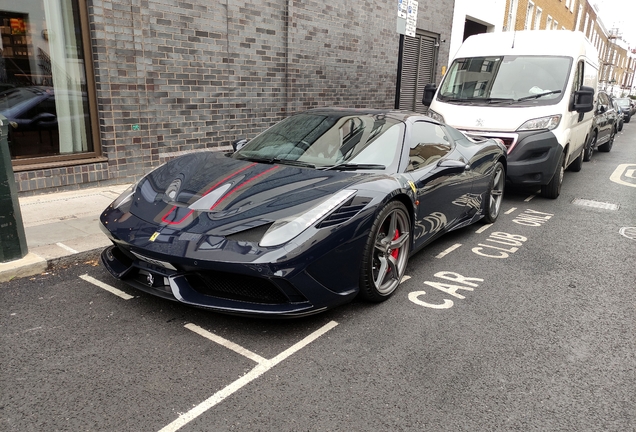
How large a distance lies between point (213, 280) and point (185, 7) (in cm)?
560

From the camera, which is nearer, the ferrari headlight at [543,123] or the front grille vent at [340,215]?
the front grille vent at [340,215]

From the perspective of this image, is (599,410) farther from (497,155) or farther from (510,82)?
Answer: (510,82)

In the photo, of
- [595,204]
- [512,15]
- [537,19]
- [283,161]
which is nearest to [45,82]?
[283,161]

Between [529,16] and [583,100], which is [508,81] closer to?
[583,100]

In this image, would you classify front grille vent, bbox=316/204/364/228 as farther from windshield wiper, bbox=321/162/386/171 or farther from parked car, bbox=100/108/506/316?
windshield wiper, bbox=321/162/386/171

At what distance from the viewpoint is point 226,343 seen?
302cm

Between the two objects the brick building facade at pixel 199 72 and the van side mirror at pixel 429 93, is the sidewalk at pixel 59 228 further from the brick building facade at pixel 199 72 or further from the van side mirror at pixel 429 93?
the van side mirror at pixel 429 93

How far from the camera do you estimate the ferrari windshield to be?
400 centimetres

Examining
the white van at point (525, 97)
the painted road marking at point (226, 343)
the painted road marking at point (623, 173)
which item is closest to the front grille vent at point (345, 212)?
the painted road marking at point (226, 343)

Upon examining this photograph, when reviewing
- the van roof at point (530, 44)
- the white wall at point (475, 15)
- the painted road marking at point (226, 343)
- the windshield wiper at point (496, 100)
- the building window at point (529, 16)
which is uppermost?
the building window at point (529, 16)

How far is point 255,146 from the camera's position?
4.52 m

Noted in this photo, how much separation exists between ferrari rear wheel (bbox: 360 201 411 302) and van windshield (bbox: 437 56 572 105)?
440cm

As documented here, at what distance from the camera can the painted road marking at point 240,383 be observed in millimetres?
2318

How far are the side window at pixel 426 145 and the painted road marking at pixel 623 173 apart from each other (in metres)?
5.99
